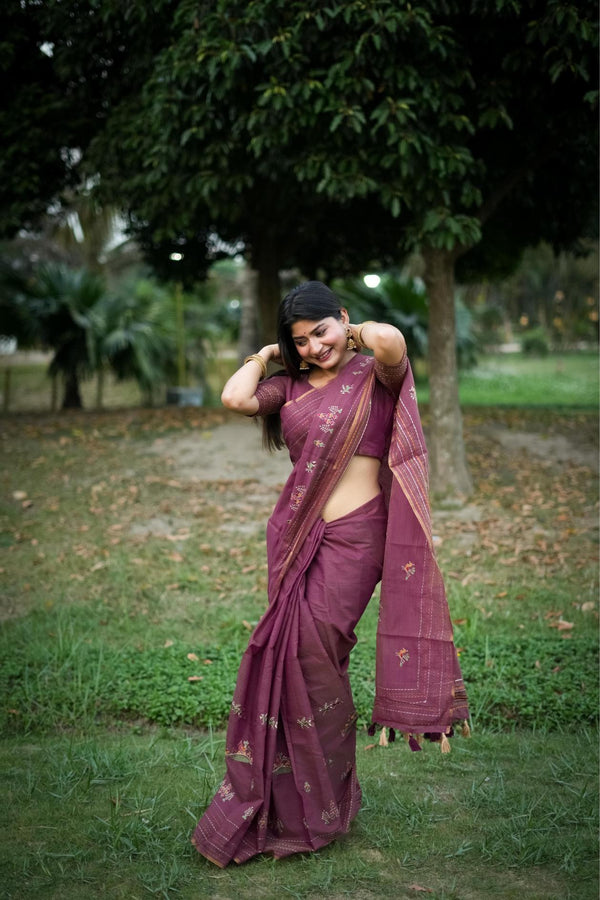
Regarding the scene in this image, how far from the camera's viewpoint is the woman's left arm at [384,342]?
2850mm

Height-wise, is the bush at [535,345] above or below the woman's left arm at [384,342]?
above

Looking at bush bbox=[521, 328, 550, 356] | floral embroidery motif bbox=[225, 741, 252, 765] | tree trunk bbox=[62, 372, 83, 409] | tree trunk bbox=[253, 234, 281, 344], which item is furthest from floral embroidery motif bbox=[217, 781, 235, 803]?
bush bbox=[521, 328, 550, 356]

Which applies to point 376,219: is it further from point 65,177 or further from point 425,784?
point 425,784

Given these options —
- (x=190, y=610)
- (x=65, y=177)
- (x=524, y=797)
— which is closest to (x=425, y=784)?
(x=524, y=797)

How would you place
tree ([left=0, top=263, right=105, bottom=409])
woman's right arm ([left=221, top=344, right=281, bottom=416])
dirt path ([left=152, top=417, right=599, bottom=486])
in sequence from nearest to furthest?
woman's right arm ([left=221, top=344, right=281, bottom=416]) → dirt path ([left=152, top=417, right=599, bottom=486]) → tree ([left=0, top=263, right=105, bottom=409])

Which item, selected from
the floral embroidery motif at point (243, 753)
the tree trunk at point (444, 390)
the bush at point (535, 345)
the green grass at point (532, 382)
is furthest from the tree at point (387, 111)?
the bush at point (535, 345)

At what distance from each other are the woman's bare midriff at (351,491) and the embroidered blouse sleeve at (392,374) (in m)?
0.27

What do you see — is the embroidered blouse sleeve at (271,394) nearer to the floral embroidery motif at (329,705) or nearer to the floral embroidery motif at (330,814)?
the floral embroidery motif at (329,705)

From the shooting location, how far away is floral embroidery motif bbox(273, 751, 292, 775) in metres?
3.04

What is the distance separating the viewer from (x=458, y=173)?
7219 mm

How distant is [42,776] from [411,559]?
6.41 ft

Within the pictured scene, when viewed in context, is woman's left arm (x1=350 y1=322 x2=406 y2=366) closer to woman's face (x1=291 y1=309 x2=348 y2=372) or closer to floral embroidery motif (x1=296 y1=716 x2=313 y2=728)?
woman's face (x1=291 y1=309 x2=348 y2=372)

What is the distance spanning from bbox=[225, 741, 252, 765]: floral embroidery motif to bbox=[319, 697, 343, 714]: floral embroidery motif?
0.97 ft

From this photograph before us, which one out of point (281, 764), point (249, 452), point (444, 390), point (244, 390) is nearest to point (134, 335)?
point (249, 452)
